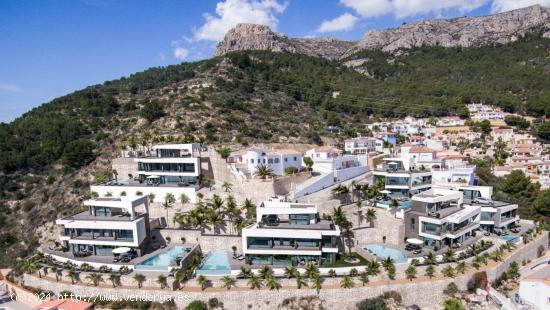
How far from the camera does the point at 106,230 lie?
3772cm

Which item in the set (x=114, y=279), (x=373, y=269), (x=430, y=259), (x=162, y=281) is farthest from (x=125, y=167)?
(x=430, y=259)

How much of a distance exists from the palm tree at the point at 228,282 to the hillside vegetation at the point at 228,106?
36.6 metres

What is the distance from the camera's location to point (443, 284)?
32.6 meters

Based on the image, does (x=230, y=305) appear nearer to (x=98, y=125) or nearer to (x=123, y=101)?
(x=98, y=125)

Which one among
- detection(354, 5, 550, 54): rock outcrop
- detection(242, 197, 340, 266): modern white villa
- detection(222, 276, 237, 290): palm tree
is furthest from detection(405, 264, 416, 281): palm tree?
detection(354, 5, 550, 54): rock outcrop

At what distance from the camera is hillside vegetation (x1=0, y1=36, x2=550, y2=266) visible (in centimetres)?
6575

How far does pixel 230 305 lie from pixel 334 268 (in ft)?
32.9

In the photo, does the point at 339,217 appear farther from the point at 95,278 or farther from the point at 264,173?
the point at 95,278

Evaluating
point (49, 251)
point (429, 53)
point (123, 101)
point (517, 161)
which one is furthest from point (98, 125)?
point (429, 53)

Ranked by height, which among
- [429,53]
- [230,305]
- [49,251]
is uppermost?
[429,53]

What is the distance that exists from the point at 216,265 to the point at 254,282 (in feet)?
18.1

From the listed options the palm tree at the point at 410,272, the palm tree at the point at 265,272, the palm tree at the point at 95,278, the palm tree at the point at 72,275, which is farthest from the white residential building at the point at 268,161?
the palm tree at the point at 410,272

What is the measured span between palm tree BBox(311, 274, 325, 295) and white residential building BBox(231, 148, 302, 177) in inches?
756

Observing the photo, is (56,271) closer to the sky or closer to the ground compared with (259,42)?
closer to the ground
